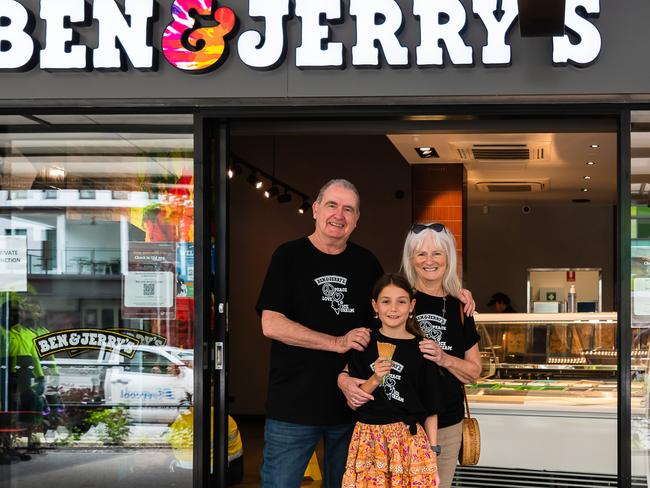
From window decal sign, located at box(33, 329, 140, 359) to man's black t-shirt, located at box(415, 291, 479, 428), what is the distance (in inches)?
66.3

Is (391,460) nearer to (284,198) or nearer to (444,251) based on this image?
(444,251)

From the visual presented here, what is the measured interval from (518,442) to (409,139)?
294cm

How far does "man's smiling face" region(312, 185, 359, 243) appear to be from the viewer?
373 cm

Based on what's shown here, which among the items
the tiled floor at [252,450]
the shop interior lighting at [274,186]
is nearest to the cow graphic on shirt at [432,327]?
the tiled floor at [252,450]

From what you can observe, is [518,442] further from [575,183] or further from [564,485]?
[575,183]

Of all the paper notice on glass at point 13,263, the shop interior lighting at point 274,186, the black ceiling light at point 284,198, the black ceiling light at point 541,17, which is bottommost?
the paper notice on glass at point 13,263

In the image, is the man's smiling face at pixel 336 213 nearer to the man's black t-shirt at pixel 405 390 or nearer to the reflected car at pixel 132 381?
the man's black t-shirt at pixel 405 390

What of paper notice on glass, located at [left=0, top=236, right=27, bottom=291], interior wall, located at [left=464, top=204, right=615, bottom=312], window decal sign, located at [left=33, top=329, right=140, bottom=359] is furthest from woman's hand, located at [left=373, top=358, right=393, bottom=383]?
interior wall, located at [left=464, top=204, right=615, bottom=312]

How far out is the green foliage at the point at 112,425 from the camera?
463cm

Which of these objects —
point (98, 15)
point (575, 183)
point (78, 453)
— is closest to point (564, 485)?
point (78, 453)

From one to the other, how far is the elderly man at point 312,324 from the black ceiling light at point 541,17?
3.31 feet

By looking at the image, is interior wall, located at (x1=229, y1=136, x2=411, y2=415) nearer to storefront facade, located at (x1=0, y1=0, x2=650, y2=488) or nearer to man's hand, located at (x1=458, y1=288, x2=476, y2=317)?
storefront facade, located at (x1=0, y1=0, x2=650, y2=488)

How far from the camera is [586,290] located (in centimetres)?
1337

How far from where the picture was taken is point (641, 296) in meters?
4.28
